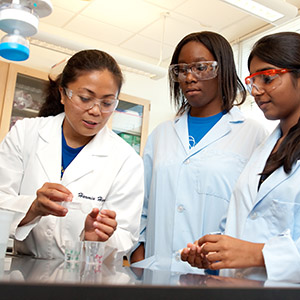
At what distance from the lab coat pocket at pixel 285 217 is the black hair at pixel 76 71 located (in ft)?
2.57

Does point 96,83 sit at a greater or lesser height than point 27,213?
greater

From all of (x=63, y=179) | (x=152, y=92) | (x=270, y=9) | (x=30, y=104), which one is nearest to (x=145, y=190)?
(x=63, y=179)

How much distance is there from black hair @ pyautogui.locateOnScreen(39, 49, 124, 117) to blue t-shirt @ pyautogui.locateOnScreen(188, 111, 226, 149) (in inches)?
15.6

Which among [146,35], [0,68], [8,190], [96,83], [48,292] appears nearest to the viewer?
[48,292]

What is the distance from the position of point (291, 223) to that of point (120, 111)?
3.32 meters

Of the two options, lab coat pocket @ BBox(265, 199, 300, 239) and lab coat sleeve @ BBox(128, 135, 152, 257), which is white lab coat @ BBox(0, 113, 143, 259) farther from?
lab coat pocket @ BBox(265, 199, 300, 239)

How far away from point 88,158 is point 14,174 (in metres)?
0.27

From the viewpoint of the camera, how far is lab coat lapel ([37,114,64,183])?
1.42 m

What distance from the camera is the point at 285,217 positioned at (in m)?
1.13

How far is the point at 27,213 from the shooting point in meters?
1.19

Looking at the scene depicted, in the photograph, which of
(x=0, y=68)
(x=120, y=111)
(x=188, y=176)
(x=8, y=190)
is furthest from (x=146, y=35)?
(x=8, y=190)

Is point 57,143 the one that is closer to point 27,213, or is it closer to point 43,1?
point 27,213

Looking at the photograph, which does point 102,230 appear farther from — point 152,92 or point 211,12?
point 152,92

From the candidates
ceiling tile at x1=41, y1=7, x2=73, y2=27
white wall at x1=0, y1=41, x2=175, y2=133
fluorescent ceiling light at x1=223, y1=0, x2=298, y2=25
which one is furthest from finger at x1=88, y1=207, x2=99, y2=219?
white wall at x1=0, y1=41, x2=175, y2=133
